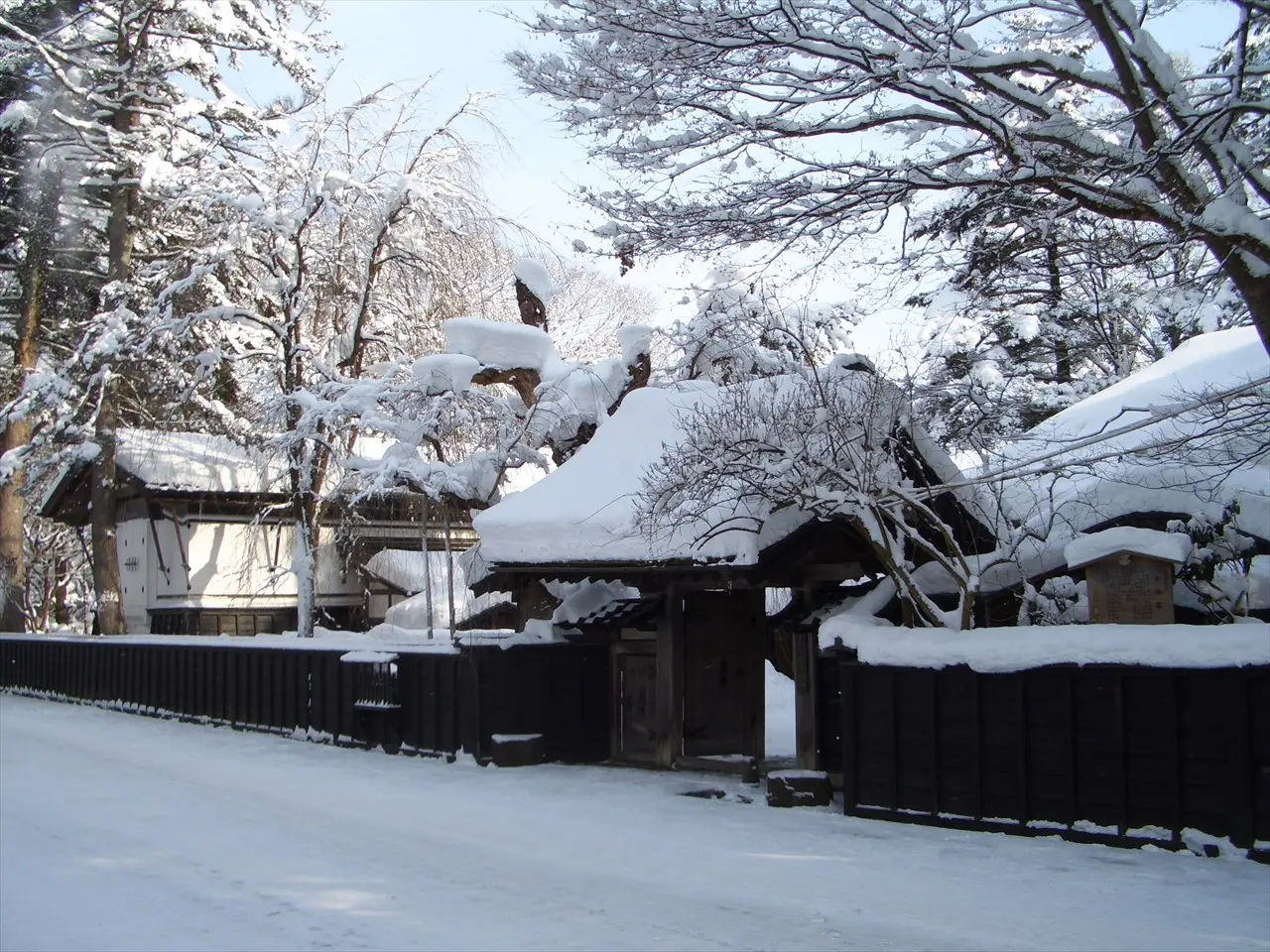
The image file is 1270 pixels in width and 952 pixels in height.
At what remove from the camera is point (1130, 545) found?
1118 cm

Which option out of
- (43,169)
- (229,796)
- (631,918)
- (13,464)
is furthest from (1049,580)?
(43,169)

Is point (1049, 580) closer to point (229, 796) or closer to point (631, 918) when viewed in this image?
point (631, 918)

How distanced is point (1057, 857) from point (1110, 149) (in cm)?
605

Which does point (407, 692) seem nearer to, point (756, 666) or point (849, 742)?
point (756, 666)

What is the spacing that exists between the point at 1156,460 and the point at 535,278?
1203cm

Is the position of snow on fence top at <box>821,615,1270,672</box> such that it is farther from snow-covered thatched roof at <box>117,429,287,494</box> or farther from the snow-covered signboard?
snow-covered thatched roof at <box>117,429,287,494</box>

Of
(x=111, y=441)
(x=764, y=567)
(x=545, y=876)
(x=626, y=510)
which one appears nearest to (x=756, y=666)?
(x=764, y=567)

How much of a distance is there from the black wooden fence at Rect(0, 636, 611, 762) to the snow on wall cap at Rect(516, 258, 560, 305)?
7.30 meters

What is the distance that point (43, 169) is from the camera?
31.1m

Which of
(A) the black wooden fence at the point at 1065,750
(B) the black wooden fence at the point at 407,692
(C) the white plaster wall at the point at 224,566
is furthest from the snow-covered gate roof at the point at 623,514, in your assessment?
(C) the white plaster wall at the point at 224,566

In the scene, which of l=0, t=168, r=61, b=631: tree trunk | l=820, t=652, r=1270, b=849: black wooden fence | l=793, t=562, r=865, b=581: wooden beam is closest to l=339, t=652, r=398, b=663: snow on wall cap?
l=793, t=562, r=865, b=581: wooden beam

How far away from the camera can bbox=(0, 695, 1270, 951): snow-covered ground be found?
300 inches

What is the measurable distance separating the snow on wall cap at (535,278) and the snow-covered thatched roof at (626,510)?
14.5 ft

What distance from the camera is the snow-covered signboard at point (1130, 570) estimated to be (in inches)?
439
